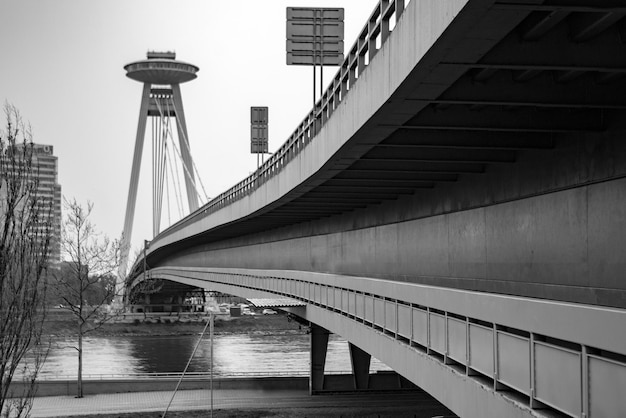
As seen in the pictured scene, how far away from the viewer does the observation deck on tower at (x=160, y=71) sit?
267 ft

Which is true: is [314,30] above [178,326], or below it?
above

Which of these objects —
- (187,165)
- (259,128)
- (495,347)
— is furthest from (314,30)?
(187,165)

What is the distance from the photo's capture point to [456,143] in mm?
12945

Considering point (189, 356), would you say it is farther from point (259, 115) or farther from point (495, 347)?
point (495, 347)

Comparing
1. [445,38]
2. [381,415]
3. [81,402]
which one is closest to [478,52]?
[445,38]

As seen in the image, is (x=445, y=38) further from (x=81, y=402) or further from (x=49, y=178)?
(x=49, y=178)

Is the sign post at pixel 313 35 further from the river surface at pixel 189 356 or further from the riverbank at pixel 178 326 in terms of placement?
the riverbank at pixel 178 326

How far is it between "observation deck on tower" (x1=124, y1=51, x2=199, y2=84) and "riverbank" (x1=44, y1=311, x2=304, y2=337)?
21177mm

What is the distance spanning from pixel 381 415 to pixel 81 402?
38.0 feet

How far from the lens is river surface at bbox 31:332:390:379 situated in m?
46.7

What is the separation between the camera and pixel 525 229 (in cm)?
1353

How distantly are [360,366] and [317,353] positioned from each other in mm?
1625

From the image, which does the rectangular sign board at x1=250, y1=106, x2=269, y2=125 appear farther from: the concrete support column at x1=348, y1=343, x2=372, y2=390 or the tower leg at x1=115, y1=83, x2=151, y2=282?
the tower leg at x1=115, y1=83, x2=151, y2=282

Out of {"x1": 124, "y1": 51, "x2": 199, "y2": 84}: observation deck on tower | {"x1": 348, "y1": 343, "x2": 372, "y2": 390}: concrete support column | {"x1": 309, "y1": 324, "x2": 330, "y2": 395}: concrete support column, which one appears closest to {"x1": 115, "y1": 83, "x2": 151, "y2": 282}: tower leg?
{"x1": 124, "y1": 51, "x2": 199, "y2": 84}: observation deck on tower
